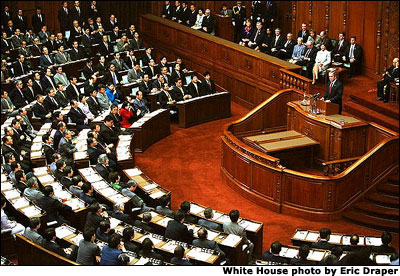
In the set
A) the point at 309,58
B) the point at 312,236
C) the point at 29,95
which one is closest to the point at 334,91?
the point at 309,58

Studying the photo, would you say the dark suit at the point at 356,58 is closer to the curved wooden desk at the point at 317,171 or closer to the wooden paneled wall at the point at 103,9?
the curved wooden desk at the point at 317,171

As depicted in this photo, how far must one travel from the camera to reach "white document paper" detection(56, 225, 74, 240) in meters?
9.14

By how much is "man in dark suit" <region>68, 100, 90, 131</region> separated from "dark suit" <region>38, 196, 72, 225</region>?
444cm

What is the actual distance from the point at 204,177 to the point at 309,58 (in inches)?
170

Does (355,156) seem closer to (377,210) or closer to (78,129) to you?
(377,210)

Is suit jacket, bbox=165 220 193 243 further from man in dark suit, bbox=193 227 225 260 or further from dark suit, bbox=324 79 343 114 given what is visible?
dark suit, bbox=324 79 343 114

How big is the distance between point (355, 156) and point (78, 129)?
545 centimetres

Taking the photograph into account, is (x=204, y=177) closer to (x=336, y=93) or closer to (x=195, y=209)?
(x=195, y=209)

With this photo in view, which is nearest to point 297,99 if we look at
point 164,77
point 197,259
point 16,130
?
point 164,77

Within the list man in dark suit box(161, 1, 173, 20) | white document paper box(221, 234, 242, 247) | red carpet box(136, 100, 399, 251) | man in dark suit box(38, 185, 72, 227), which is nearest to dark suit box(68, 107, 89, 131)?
red carpet box(136, 100, 399, 251)

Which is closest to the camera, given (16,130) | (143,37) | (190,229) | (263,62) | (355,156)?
(190,229)

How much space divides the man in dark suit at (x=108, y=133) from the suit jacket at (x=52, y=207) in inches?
136

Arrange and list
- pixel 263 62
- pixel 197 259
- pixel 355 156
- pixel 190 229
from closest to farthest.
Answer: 1. pixel 197 259
2. pixel 190 229
3. pixel 355 156
4. pixel 263 62

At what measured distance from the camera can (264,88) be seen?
15.6 metres
